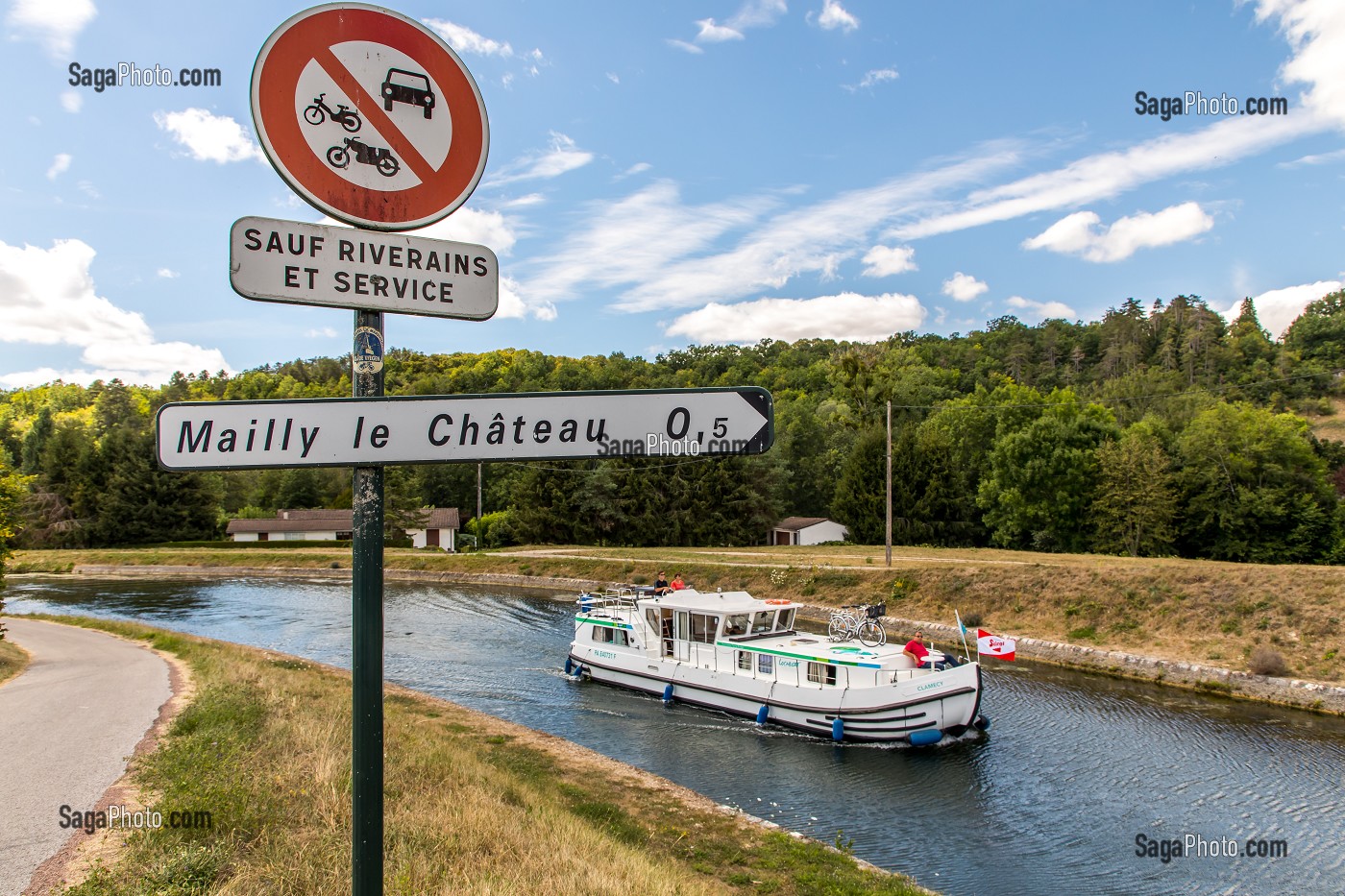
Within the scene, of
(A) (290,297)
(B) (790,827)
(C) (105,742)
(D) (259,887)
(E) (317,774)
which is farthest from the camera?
(B) (790,827)

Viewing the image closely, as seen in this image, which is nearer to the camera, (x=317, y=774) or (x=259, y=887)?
(x=259, y=887)

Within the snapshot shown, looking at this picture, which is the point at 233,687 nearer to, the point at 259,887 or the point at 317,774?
the point at 317,774

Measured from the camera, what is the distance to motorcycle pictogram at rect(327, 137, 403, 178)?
10.6ft

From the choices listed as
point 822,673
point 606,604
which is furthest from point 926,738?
point 606,604

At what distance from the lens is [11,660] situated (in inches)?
861

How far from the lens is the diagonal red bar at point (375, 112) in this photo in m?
3.23

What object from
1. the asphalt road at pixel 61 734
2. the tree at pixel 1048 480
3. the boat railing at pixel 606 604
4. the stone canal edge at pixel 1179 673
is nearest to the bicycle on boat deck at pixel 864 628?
the boat railing at pixel 606 604

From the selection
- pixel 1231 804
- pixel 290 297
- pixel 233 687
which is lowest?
pixel 1231 804

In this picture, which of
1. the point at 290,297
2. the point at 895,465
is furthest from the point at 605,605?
the point at 895,465

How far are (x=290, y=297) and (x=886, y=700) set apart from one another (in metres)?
22.1

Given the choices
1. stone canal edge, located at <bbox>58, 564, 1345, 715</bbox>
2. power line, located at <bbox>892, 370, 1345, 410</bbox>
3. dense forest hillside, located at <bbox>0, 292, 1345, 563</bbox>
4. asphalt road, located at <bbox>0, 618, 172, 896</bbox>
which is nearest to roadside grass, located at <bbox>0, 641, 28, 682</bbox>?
asphalt road, located at <bbox>0, 618, 172, 896</bbox>

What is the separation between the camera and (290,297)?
9.77 feet

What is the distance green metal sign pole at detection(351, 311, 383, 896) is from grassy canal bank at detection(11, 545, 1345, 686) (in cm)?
3170

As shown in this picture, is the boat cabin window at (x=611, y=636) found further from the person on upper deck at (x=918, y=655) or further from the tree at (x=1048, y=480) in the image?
the tree at (x=1048, y=480)
